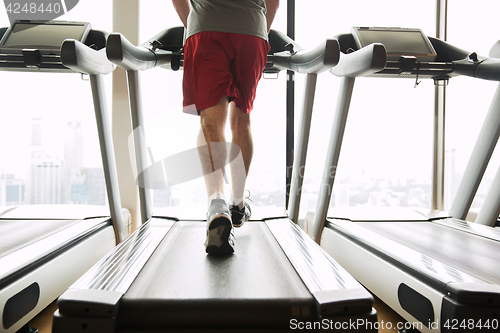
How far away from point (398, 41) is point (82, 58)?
1.83 metres

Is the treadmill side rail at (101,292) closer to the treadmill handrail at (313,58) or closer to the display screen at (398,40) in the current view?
the treadmill handrail at (313,58)

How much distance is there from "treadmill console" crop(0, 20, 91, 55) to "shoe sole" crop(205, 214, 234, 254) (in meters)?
1.38

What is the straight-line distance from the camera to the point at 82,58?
1.45m

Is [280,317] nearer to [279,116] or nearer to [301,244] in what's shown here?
[301,244]

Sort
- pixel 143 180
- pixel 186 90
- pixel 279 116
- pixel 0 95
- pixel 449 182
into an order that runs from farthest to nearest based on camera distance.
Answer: pixel 449 182
pixel 279 116
pixel 0 95
pixel 143 180
pixel 186 90

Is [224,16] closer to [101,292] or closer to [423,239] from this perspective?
[101,292]

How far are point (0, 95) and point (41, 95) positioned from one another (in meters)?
0.30

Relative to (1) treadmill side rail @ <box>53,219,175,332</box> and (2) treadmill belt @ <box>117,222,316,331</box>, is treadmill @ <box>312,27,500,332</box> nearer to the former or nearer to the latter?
(2) treadmill belt @ <box>117,222,316,331</box>

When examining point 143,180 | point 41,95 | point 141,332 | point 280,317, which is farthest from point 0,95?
point 280,317

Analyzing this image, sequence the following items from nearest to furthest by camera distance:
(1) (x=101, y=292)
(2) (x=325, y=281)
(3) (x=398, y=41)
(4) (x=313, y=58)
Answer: (1) (x=101, y=292) → (2) (x=325, y=281) → (4) (x=313, y=58) → (3) (x=398, y=41)

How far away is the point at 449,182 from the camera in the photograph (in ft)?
10.1

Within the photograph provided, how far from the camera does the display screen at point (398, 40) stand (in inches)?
76.4

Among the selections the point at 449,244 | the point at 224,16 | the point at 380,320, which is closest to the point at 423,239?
the point at 449,244

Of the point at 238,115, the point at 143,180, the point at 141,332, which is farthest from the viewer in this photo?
the point at 143,180
